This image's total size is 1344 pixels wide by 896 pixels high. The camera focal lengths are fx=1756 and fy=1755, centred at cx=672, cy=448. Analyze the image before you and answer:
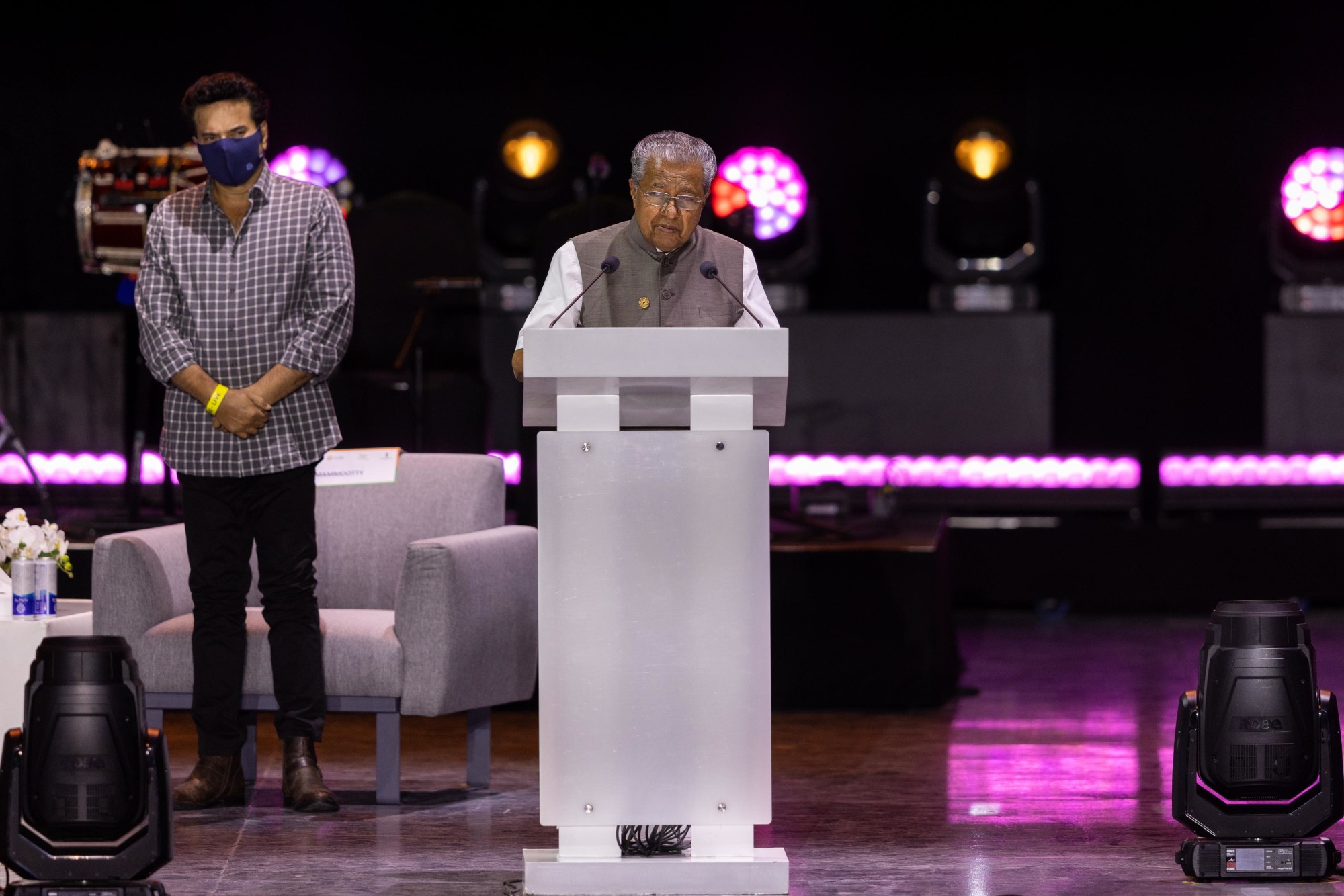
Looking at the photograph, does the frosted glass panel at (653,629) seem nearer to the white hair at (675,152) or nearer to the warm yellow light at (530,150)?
the white hair at (675,152)

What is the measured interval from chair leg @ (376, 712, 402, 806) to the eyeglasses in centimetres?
146

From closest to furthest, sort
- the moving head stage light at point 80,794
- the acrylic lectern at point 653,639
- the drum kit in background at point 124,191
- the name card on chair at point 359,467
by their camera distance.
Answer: the moving head stage light at point 80,794
the acrylic lectern at point 653,639
the name card on chair at point 359,467
the drum kit in background at point 124,191

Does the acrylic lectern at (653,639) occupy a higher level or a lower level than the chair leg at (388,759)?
higher

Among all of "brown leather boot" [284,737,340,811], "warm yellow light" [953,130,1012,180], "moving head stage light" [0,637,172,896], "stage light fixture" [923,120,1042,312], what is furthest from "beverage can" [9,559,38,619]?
"warm yellow light" [953,130,1012,180]

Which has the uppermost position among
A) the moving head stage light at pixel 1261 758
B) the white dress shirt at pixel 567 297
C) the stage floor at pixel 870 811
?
the white dress shirt at pixel 567 297

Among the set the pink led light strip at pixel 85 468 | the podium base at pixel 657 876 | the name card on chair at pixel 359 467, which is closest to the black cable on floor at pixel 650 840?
the podium base at pixel 657 876

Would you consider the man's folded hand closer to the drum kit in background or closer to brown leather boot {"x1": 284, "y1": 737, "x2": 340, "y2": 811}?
brown leather boot {"x1": 284, "y1": 737, "x2": 340, "y2": 811}

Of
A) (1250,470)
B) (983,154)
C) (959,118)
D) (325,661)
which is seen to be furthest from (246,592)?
(959,118)

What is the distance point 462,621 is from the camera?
3879 mm

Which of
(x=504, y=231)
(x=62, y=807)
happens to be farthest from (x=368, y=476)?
(x=504, y=231)

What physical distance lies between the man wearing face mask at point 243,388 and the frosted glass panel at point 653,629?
3.45ft

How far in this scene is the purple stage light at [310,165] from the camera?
25.8ft

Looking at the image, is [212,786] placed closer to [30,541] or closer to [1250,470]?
[30,541]

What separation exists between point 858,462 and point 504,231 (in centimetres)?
188
